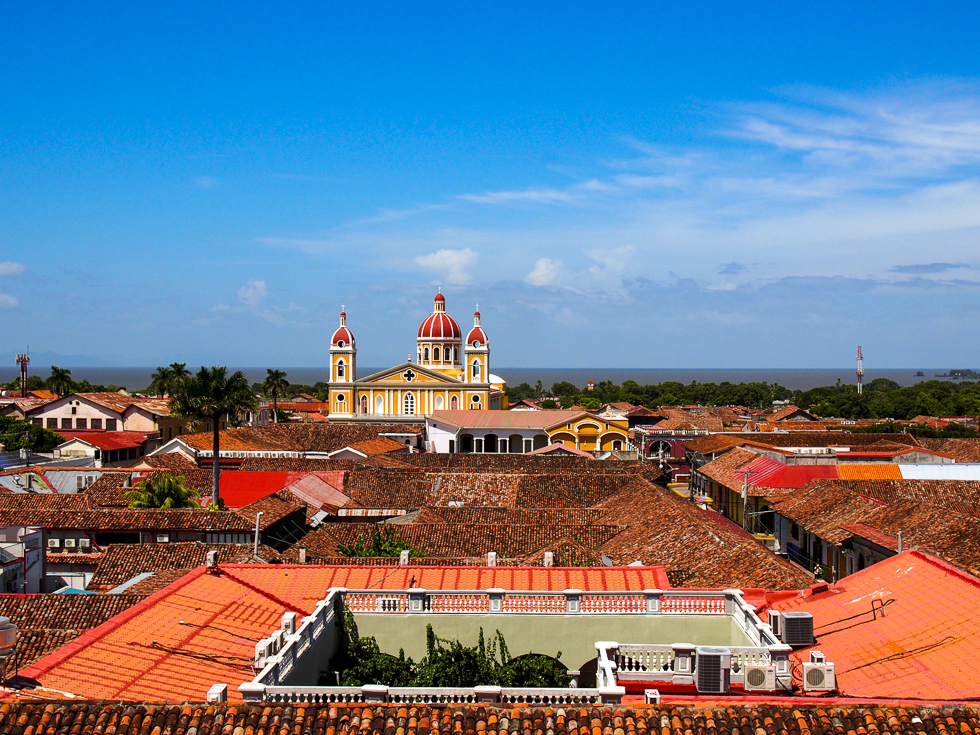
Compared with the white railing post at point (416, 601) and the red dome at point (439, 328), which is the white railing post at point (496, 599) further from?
the red dome at point (439, 328)

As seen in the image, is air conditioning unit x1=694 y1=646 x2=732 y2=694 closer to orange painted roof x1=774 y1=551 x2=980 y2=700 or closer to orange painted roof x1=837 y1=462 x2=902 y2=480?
orange painted roof x1=774 y1=551 x2=980 y2=700

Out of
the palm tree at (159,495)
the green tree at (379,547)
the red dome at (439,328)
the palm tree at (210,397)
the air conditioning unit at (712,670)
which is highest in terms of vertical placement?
the red dome at (439,328)

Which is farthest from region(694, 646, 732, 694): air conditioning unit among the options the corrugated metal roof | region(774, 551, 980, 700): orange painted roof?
the corrugated metal roof

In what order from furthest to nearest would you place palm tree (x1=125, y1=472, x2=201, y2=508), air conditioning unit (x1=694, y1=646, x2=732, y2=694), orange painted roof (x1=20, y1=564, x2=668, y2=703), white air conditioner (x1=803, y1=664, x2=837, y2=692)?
1. palm tree (x1=125, y1=472, x2=201, y2=508)
2. orange painted roof (x1=20, y1=564, x2=668, y2=703)
3. white air conditioner (x1=803, y1=664, x2=837, y2=692)
4. air conditioning unit (x1=694, y1=646, x2=732, y2=694)

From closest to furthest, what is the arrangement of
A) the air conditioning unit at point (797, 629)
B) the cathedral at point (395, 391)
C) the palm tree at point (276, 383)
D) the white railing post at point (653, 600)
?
the air conditioning unit at point (797, 629) < the white railing post at point (653, 600) < the cathedral at point (395, 391) < the palm tree at point (276, 383)

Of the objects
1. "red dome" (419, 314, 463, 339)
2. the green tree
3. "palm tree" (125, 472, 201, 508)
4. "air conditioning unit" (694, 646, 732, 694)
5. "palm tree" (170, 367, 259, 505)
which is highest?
"red dome" (419, 314, 463, 339)

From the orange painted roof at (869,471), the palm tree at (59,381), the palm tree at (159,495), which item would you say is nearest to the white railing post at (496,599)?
the palm tree at (159,495)

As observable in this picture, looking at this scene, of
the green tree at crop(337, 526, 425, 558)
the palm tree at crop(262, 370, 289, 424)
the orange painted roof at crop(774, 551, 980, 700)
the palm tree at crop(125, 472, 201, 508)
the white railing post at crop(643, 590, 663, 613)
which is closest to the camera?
the orange painted roof at crop(774, 551, 980, 700)
